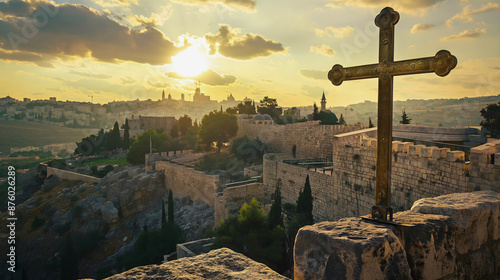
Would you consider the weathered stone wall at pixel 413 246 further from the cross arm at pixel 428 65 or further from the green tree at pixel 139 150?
the green tree at pixel 139 150

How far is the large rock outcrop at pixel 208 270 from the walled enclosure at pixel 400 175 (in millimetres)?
5195

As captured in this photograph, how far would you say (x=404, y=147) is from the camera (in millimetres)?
6961

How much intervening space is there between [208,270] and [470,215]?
1987 mm

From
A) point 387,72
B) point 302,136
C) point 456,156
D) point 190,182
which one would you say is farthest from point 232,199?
point 387,72

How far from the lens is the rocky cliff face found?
21.2 m

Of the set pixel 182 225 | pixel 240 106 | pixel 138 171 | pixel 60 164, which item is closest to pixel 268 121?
pixel 240 106

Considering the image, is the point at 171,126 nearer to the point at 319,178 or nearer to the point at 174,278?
the point at 319,178

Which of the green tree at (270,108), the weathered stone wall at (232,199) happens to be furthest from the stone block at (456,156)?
the green tree at (270,108)

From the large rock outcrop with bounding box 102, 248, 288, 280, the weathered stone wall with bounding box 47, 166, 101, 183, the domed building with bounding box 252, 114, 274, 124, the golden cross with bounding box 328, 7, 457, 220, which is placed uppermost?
the domed building with bounding box 252, 114, 274, 124

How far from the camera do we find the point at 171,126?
59.5m

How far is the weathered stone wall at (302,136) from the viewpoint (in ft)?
68.3

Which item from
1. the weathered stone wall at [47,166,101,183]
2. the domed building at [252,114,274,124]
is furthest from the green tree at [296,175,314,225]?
the weathered stone wall at [47,166,101,183]

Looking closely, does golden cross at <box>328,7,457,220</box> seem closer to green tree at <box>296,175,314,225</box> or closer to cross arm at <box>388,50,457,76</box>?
cross arm at <box>388,50,457,76</box>

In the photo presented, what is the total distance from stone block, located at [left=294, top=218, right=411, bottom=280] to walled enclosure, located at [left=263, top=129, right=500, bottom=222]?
183 inches
